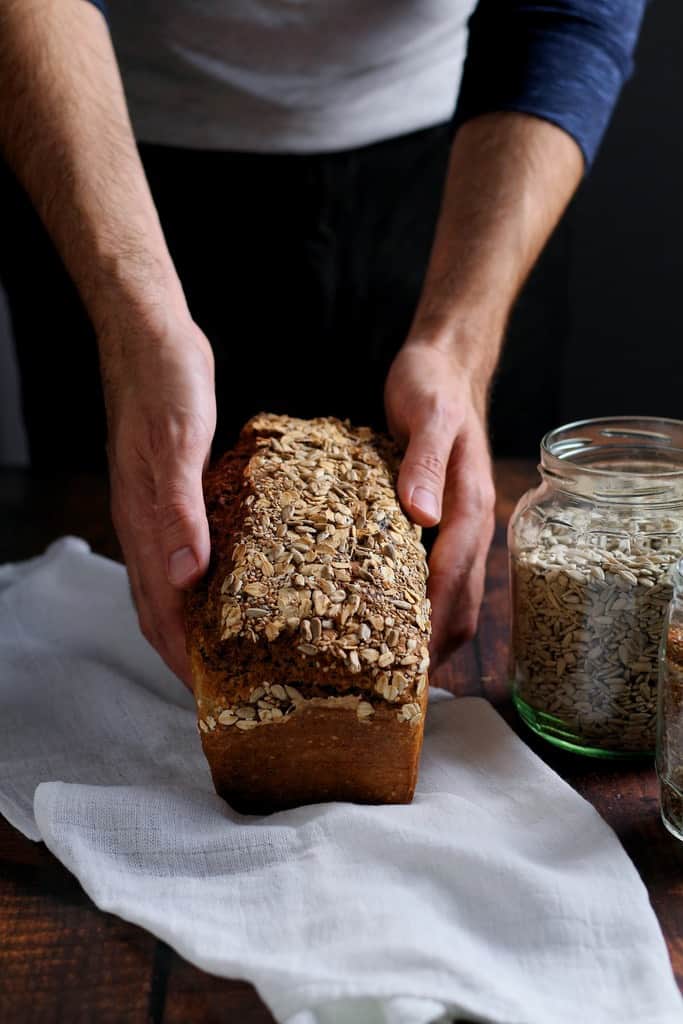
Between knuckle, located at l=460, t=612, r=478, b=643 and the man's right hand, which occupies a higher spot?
the man's right hand

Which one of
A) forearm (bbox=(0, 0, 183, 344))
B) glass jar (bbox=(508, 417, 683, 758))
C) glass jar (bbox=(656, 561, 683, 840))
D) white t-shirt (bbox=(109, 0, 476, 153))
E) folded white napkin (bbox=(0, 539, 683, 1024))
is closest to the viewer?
folded white napkin (bbox=(0, 539, 683, 1024))

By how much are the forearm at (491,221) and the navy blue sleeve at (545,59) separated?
0.09ft

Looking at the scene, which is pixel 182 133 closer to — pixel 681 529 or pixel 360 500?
pixel 360 500

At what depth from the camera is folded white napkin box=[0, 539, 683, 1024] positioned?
796mm

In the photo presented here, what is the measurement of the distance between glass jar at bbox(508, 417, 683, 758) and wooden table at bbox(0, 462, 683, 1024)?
0.05m

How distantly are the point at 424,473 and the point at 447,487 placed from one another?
0.09 m

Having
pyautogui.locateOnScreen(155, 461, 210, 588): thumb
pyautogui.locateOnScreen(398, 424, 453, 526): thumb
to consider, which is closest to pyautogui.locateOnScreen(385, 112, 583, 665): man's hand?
pyautogui.locateOnScreen(398, 424, 453, 526): thumb

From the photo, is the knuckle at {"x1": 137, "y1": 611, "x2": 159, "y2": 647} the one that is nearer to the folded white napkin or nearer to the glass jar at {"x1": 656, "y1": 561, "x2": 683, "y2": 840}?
the folded white napkin

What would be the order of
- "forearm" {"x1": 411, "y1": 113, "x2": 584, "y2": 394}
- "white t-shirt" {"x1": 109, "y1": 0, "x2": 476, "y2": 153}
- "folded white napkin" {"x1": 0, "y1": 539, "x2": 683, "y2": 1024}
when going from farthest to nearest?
"white t-shirt" {"x1": 109, "y1": 0, "x2": 476, "y2": 153} → "forearm" {"x1": 411, "y1": 113, "x2": 584, "y2": 394} → "folded white napkin" {"x1": 0, "y1": 539, "x2": 683, "y2": 1024}

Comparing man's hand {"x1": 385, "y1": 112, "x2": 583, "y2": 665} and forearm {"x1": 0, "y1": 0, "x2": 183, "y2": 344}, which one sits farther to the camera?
forearm {"x1": 0, "y1": 0, "x2": 183, "y2": 344}

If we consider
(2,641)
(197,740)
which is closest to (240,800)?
(197,740)

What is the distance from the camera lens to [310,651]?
0.96m

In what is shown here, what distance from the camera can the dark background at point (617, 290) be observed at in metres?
2.35

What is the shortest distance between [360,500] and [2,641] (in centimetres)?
52
